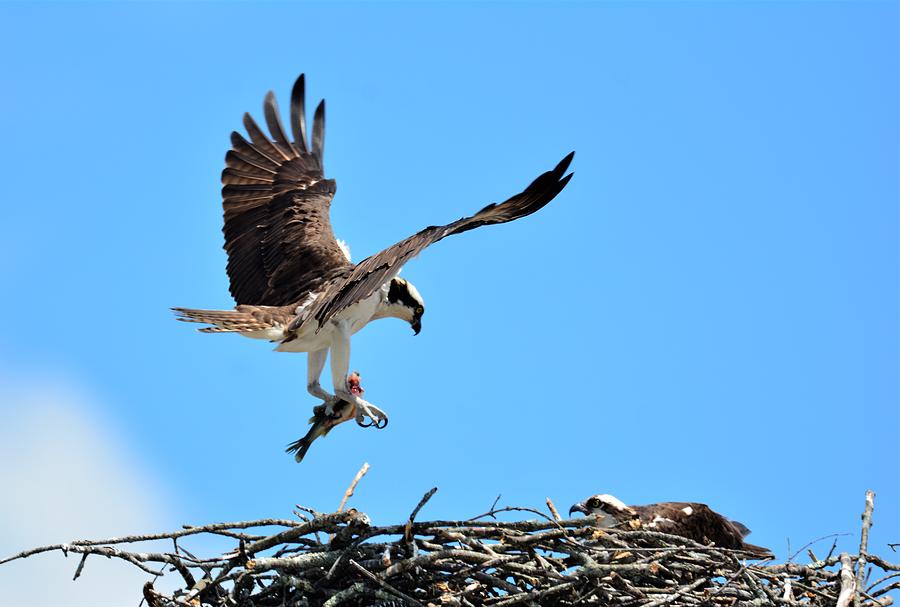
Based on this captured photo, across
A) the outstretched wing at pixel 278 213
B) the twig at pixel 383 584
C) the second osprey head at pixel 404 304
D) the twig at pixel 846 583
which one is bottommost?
the twig at pixel 383 584

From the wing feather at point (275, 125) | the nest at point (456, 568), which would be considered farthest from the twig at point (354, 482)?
the wing feather at point (275, 125)

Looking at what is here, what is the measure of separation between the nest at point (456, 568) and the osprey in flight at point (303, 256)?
5.76 feet

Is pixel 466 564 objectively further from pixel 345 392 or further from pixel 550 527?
pixel 345 392

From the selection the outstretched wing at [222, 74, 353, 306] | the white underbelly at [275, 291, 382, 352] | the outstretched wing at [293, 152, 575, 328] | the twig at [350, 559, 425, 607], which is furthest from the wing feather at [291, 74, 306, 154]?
the twig at [350, 559, 425, 607]

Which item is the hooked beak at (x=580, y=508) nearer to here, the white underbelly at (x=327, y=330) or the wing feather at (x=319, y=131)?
the white underbelly at (x=327, y=330)

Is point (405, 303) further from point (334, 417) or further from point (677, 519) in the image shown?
point (677, 519)

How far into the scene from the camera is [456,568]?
22.1 feet

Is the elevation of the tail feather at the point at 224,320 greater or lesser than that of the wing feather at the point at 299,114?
lesser

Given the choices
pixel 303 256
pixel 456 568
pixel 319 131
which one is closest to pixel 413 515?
pixel 456 568

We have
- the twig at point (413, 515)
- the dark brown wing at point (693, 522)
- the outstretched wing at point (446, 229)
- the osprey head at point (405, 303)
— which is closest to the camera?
the twig at point (413, 515)

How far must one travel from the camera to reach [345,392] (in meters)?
8.66

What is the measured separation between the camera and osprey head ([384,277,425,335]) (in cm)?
944

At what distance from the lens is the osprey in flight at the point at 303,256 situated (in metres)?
8.12

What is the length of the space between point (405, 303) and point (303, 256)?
3.51 feet
